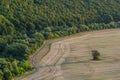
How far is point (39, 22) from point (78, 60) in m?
26.7

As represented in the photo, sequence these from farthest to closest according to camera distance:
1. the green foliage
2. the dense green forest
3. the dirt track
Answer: the green foliage
the dense green forest
the dirt track

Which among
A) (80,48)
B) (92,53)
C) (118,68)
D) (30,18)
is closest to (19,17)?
(30,18)

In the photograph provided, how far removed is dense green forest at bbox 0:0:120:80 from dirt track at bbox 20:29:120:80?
8.70ft

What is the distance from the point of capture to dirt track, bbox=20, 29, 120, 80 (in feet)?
186

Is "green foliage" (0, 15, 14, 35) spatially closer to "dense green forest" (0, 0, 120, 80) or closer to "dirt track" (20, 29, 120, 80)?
"dense green forest" (0, 0, 120, 80)

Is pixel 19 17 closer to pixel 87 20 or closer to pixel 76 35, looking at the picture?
pixel 76 35

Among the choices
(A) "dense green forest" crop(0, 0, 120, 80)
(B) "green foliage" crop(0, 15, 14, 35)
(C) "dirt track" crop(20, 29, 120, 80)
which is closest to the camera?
(C) "dirt track" crop(20, 29, 120, 80)

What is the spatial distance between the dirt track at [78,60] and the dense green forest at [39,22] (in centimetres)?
265

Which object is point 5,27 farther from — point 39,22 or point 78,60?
point 78,60

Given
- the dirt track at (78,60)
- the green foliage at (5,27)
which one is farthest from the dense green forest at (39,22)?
the dirt track at (78,60)

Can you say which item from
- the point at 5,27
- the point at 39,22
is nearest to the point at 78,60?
the point at 5,27

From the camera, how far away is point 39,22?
297 ft

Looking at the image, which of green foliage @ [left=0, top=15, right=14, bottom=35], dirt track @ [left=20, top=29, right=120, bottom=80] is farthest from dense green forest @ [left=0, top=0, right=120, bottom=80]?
dirt track @ [left=20, top=29, right=120, bottom=80]

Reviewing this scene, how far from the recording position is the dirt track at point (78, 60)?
56688 mm
